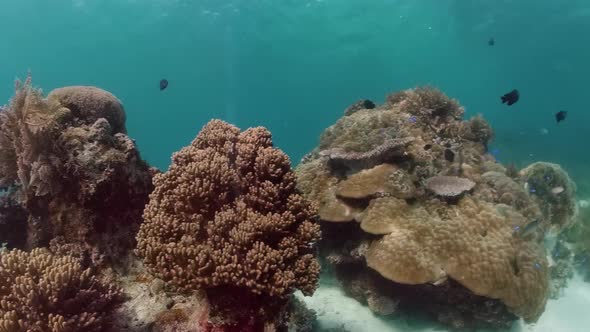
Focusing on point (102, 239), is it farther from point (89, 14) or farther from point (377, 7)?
point (89, 14)

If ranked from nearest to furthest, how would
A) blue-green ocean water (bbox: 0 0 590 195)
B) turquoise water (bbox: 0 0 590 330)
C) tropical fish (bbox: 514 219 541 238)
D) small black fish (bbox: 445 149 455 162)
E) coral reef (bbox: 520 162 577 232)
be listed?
tropical fish (bbox: 514 219 541 238)
small black fish (bbox: 445 149 455 162)
coral reef (bbox: 520 162 577 232)
turquoise water (bbox: 0 0 590 330)
blue-green ocean water (bbox: 0 0 590 195)

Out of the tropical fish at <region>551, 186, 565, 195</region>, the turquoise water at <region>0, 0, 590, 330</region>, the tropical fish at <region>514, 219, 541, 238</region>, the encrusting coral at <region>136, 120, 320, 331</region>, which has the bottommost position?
the encrusting coral at <region>136, 120, 320, 331</region>

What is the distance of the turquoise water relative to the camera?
43.4 m

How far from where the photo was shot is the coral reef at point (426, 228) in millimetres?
6035

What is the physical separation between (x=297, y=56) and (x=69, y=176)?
68.2 meters

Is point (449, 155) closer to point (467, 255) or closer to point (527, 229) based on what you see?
point (527, 229)

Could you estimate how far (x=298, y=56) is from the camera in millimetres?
70625

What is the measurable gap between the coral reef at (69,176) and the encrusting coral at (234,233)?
3.58ft

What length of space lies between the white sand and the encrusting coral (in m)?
2.40

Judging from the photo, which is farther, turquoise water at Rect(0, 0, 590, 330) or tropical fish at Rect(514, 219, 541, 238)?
turquoise water at Rect(0, 0, 590, 330)

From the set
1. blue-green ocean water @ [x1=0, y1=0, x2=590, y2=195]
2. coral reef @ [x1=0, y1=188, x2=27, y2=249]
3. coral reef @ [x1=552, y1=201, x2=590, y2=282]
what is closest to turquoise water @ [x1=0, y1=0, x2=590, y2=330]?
blue-green ocean water @ [x1=0, y1=0, x2=590, y2=195]

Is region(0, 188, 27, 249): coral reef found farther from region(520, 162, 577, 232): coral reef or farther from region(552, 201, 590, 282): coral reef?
region(552, 201, 590, 282): coral reef

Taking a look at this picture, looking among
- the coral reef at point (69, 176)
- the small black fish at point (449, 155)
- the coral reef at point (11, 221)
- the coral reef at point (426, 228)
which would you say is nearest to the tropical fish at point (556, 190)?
the coral reef at point (426, 228)

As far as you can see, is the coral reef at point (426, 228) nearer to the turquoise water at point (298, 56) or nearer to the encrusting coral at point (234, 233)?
the encrusting coral at point (234, 233)
